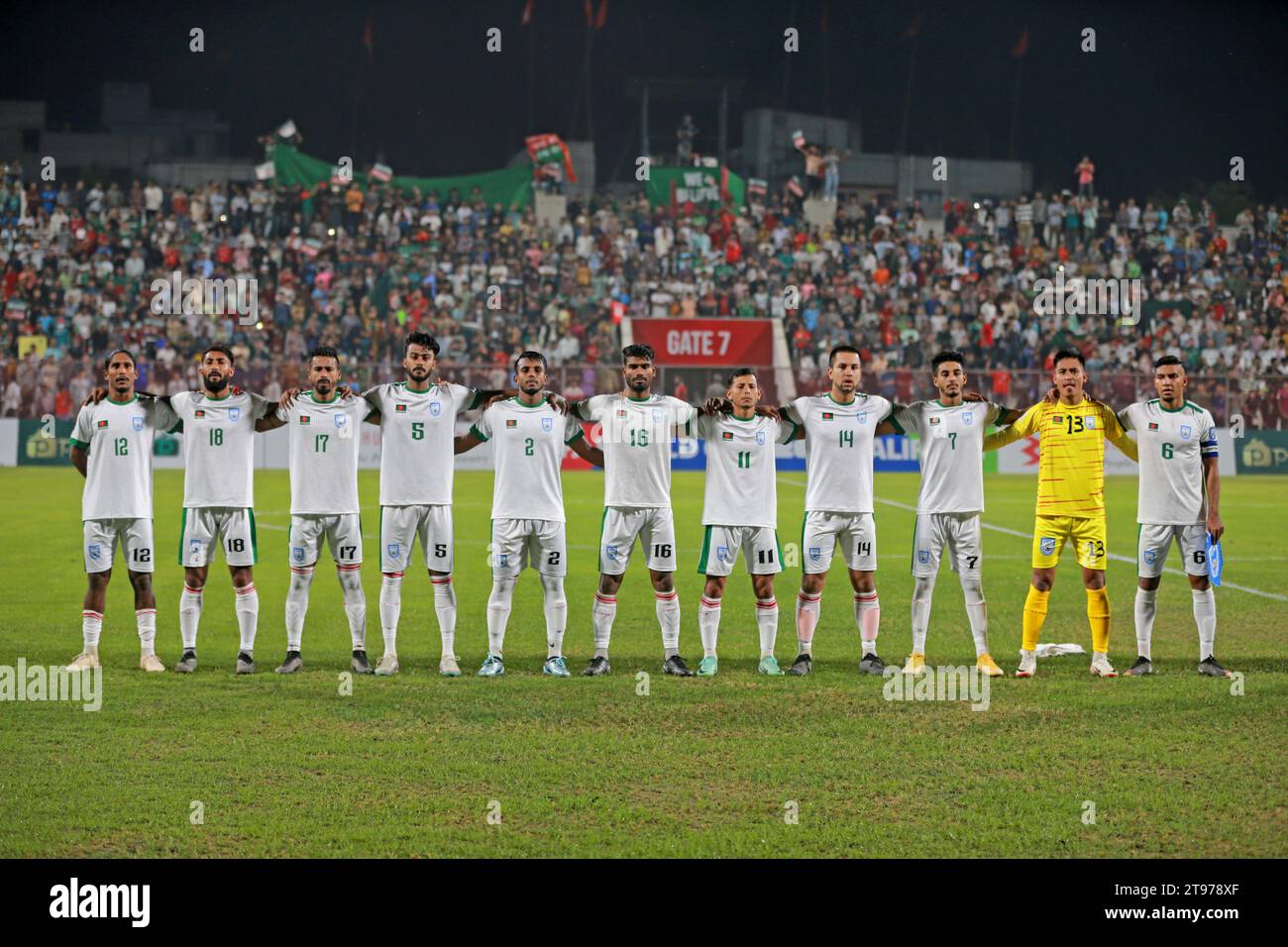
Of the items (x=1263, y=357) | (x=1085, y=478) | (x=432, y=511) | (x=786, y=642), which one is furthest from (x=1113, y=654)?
(x=1263, y=357)

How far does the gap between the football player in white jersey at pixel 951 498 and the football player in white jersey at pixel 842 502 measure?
0.23m

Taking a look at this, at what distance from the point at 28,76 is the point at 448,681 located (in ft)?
133

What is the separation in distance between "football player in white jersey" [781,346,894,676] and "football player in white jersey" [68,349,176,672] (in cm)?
466

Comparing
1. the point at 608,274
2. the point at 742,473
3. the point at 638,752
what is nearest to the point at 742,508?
the point at 742,473

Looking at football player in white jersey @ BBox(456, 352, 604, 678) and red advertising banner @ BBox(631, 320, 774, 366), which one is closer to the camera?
football player in white jersey @ BBox(456, 352, 604, 678)

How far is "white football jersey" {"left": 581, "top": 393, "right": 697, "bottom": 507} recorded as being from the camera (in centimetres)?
980

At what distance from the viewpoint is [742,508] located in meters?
9.89

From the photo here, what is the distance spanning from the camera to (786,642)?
1123 cm

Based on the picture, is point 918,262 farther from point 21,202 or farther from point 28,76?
point 28,76

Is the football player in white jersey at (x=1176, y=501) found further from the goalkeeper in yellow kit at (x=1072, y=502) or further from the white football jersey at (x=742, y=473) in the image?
the white football jersey at (x=742, y=473)

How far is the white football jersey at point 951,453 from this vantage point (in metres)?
9.83

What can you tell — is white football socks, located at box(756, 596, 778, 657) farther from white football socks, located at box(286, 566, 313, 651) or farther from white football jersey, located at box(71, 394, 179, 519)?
white football jersey, located at box(71, 394, 179, 519)
